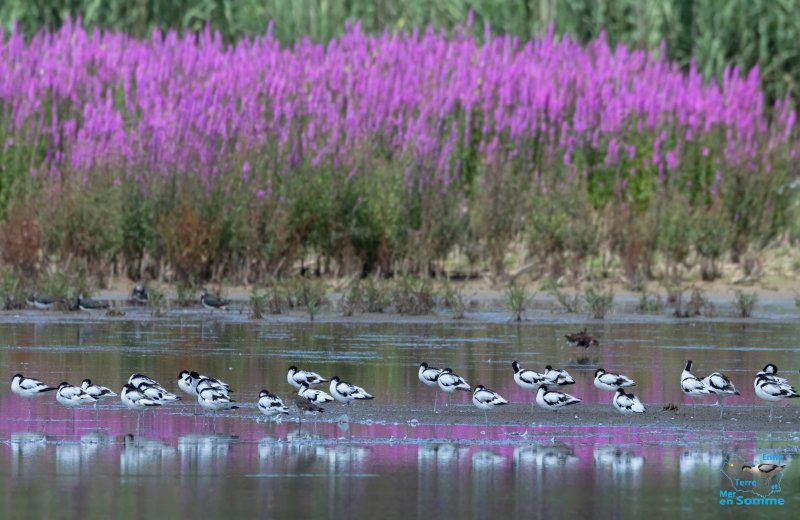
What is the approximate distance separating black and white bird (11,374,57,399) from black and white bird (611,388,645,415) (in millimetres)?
3968

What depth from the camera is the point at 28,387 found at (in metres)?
12.7

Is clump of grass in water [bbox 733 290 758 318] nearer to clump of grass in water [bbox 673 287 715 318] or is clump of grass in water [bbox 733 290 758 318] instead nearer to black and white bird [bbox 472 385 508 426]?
clump of grass in water [bbox 673 287 715 318]

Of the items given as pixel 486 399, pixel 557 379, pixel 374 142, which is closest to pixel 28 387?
pixel 486 399

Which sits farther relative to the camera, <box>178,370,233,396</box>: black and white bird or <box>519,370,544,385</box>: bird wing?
<box>519,370,544,385</box>: bird wing

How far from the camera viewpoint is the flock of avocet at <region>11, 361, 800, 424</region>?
12109mm

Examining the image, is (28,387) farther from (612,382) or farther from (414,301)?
(414,301)

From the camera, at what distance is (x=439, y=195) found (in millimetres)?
23516

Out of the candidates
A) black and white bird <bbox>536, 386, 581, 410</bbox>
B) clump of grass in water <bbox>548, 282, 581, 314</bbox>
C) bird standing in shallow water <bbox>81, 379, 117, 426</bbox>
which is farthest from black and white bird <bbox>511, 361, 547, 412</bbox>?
clump of grass in water <bbox>548, 282, 581, 314</bbox>

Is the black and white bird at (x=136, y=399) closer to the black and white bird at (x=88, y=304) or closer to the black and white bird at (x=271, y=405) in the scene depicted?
the black and white bird at (x=271, y=405)

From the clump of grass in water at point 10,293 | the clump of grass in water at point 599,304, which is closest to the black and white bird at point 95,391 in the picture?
the clump of grass in water at point 10,293

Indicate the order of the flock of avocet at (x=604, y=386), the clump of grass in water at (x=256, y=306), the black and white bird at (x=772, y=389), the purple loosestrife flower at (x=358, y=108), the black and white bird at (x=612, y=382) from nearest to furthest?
the flock of avocet at (x=604, y=386)
the black and white bird at (x=772, y=389)
the black and white bird at (x=612, y=382)
the clump of grass in water at (x=256, y=306)
the purple loosestrife flower at (x=358, y=108)

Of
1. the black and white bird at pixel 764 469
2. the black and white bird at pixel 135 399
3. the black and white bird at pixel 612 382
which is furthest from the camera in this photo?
the black and white bird at pixel 612 382

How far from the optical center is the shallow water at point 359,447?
9570mm

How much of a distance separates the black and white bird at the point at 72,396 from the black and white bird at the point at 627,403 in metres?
3.58
